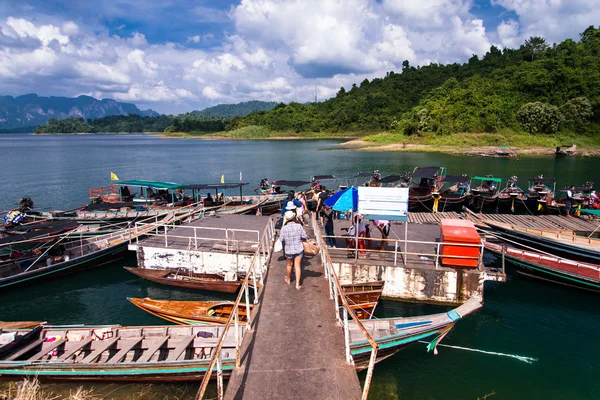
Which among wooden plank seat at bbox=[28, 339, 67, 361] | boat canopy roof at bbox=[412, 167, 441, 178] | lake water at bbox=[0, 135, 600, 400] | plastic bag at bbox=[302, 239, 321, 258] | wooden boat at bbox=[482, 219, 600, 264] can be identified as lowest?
lake water at bbox=[0, 135, 600, 400]

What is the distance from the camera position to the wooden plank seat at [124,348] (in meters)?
9.64

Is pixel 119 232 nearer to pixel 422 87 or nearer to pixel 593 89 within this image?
pixel 593 89

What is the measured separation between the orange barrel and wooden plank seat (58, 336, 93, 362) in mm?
11957

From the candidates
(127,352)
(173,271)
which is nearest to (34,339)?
(127,352)

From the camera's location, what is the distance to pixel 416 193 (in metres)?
31.0

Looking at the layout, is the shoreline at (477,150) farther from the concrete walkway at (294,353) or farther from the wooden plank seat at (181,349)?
the wooden plank seat at (181,349)

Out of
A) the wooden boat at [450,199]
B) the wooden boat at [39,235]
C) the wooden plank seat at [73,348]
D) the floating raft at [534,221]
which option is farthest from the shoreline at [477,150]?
the wooden plank seat at [73,348]

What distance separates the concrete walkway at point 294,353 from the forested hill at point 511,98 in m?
98.3

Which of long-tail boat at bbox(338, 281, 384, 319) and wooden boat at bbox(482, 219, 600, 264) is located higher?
wooden boat at bbox(482, 219, 600, 264)

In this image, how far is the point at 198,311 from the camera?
12.5 m

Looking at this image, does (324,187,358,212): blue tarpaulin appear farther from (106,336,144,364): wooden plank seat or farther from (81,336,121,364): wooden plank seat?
(81,336,121,364): wooden plank seat

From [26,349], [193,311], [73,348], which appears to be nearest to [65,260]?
[26,349]

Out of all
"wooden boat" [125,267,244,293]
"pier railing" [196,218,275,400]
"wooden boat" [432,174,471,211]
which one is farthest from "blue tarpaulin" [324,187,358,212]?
"wooden boat" [432,174,471,211]

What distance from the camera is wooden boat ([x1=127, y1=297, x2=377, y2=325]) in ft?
39.1
